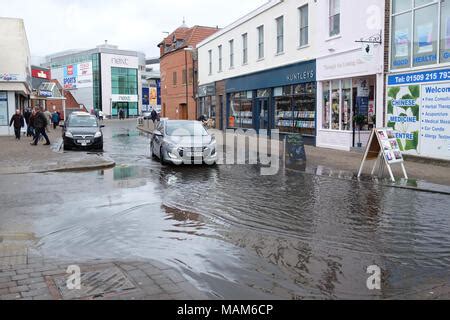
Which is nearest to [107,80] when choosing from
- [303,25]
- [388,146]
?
[303,25]

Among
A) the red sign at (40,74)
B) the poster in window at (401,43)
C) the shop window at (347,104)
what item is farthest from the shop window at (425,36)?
the red sign at (40,74)

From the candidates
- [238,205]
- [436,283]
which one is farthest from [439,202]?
[436,283]

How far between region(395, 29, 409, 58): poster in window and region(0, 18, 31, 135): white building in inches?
904

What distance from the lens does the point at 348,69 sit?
1870cm

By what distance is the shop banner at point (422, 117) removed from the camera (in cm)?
1440

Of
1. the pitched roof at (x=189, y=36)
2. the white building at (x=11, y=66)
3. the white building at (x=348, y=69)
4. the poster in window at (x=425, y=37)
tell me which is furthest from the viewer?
the pitched roof at (x=189, y=36)

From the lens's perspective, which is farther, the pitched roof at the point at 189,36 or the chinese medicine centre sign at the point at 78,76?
the chinese medicine centre sign at the point at 78,76

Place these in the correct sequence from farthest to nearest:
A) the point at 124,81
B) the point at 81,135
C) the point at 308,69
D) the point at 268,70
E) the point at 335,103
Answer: the point at 124,81
the point at 268,70
the point at 308,69
the point at 335,103
the point at 81,135

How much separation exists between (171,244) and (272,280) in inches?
69.0

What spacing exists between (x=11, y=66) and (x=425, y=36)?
83.3ft

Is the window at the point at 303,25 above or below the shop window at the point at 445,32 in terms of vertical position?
above

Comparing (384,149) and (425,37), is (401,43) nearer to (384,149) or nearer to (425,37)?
(425,37)

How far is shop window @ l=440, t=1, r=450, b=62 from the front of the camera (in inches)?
558

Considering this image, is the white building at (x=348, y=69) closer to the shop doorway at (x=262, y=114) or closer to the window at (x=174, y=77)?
the shop doorway at (x=262, y=114)
